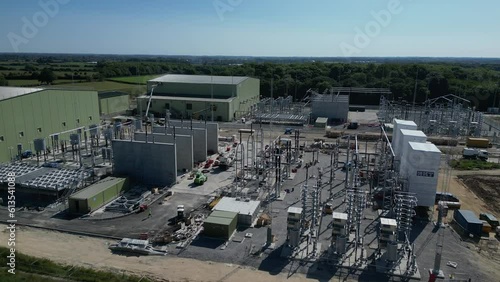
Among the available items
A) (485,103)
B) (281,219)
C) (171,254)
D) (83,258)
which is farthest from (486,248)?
(485,103)

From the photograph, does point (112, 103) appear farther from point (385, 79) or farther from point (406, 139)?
point (385, 79)

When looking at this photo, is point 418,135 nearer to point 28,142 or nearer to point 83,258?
point 83,258

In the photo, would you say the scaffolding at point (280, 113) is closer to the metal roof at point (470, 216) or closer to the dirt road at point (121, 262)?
the metal roof at point (470, 216)

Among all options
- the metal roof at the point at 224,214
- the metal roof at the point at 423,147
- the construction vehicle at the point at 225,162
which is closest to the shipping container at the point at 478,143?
the metal roof at the point at 423,147

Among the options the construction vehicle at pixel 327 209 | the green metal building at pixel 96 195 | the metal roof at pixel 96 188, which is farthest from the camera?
the construction vehicle at pixel 327 209

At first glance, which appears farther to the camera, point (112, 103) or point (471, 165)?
point (112, 103)

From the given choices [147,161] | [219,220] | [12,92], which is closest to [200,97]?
[12,92]

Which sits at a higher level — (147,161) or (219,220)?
(147,161)
